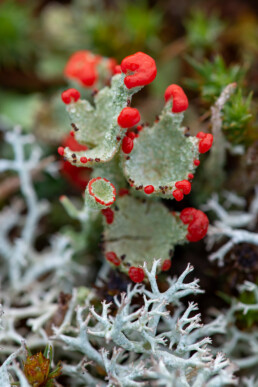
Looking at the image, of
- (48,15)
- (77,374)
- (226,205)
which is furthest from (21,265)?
(48,15)

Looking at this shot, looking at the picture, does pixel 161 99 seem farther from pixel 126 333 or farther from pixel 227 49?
pixel 126 333

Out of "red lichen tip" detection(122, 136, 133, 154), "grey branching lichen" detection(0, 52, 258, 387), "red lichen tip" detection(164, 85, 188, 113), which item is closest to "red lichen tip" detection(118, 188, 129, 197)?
"grey branching lichen" detection(0, 52, 258, 387)

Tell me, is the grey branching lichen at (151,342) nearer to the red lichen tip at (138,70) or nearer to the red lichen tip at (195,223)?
the red lichen tip at (195,223)

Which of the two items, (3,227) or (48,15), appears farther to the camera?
(48,15)

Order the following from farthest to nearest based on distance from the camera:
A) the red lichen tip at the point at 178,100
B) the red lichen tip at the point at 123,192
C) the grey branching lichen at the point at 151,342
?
1. the red lichen tip at the point at 123,192
2. the red lichen tip at the point at 178,100
3. the grey branching lichen at the point at 151,342

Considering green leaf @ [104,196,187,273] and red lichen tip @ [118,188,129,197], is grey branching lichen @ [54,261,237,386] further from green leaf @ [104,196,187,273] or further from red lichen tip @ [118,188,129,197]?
red lichen tip @ [118,188,129,197]

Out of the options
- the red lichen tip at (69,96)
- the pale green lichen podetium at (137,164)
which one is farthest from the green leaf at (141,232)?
the red lichen tip at (69,96)

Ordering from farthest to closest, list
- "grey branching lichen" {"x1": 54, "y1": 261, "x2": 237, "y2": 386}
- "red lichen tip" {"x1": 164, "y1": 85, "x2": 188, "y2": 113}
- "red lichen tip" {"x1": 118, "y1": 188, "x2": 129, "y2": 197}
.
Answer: "red lichen tip" {"x1": 118, "y1": 188, "x2": 129, "y2": 197}
"red lichen tip" {"x1": 164, "y1": 85, "x2": 188, "y2": 113}
"grey branching lichen" {"x1": 54, "y1": 261, "x2": 237, "y2": 386}

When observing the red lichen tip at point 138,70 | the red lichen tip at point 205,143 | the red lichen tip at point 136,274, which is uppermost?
the red lichen tip at point 138,70
